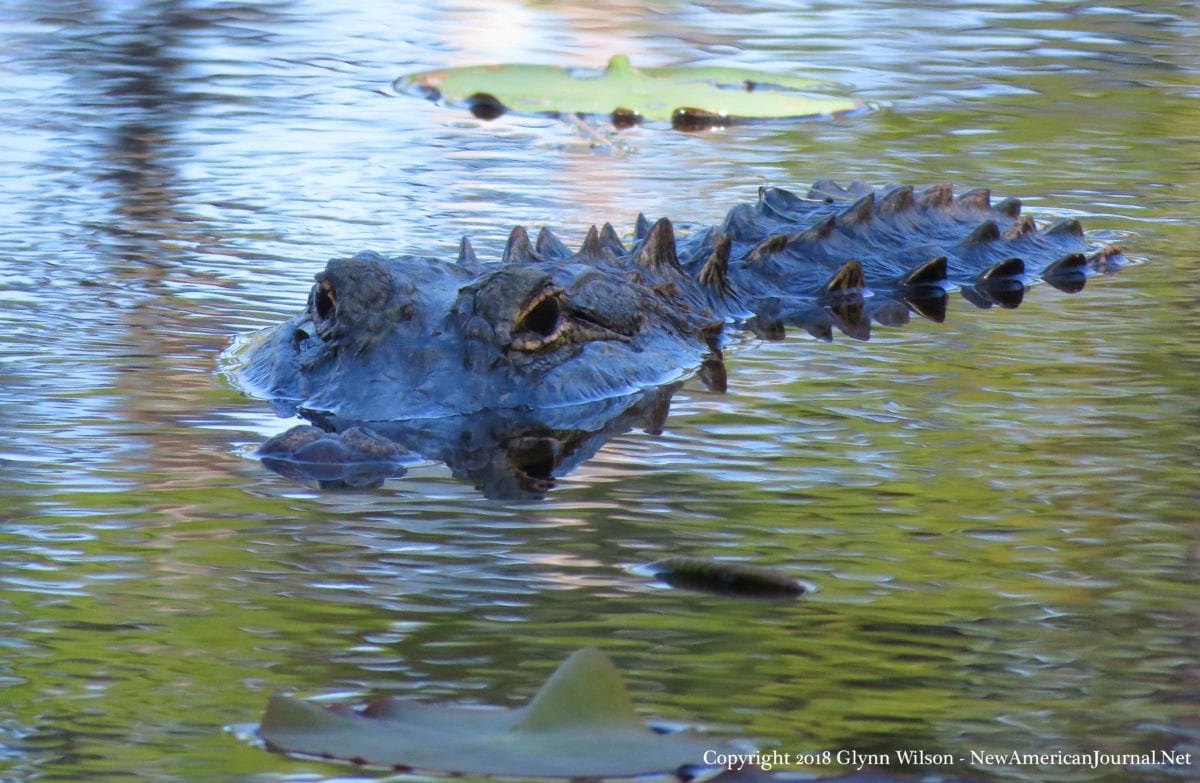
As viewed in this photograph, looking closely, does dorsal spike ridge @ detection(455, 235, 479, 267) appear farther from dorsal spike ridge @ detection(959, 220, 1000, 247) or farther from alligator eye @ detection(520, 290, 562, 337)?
dorsal spike ridge @ detection(959, 220, 1000, 247)

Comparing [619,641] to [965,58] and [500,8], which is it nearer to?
[965,58]

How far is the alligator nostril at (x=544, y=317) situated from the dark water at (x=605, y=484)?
357 mm

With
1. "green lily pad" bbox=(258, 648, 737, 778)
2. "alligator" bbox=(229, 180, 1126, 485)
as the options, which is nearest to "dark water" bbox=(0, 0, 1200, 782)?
"green lily pad" bbox=(258, 648, 737, 778)

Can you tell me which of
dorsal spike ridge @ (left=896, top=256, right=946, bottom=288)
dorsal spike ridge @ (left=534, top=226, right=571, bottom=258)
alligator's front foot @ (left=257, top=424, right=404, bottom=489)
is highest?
dorsal spike ridge @ (left=534, top=226, right=571, bottom=258)

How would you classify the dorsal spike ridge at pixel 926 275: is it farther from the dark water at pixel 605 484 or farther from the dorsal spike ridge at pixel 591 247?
the dorsal spike ridge at pixel 591 247

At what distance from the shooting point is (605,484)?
12.2 ft

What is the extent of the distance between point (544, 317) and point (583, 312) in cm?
21

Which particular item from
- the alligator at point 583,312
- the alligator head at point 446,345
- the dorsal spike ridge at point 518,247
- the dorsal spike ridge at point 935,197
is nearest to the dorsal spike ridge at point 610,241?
the alligator at point 583,312

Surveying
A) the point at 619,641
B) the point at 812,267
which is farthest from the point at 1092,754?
the point at 812,267

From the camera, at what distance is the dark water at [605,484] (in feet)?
8.68

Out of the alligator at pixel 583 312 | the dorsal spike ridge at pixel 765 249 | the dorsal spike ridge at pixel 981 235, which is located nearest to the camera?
the alligator at pixel 583 312

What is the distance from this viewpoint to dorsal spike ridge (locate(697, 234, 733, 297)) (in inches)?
218

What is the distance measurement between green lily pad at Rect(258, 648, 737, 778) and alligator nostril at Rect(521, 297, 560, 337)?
2.11 m

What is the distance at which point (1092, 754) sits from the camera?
2461 mm
